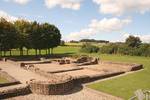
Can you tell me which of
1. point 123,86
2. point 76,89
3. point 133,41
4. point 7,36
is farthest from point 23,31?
point 123,86

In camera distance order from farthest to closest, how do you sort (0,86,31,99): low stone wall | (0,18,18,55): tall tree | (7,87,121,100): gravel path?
(0,18,18,55): tall tree < (7,87,121,100): gravel path < (0,86,31,99): low stone wall

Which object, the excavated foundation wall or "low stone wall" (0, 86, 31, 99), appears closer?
"low stone wall" (0, 86, 31, 99)

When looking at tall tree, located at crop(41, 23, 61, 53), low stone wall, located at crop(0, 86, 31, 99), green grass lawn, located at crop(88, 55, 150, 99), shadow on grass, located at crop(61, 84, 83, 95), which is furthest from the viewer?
tall tree, located at crop(41, 23, 61, 53)

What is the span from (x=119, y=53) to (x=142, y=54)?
6.91 m

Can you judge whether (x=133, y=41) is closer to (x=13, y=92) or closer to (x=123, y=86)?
(x=123, y=86)

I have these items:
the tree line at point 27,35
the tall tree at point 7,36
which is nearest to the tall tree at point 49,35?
the tree line at point 27,35

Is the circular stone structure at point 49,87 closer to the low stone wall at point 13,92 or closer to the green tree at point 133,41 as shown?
the low stone wall at point 13,92

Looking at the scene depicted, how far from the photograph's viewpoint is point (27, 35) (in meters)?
49.6

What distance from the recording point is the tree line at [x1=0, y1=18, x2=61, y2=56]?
4506cm

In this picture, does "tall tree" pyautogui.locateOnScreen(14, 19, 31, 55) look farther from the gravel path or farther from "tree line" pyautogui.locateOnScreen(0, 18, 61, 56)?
the gravel path

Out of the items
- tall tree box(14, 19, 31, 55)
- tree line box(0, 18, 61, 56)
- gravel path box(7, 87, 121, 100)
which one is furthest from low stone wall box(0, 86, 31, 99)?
tall tree box(14, 19, 31, 55)

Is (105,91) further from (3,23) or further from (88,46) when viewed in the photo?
(88,46)

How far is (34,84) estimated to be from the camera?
60.7 feet

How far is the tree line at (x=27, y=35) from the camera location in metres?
45.1
